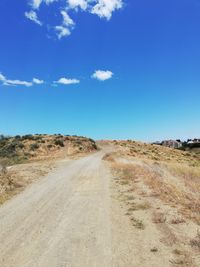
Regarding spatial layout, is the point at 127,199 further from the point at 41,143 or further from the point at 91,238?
the point at 41,143

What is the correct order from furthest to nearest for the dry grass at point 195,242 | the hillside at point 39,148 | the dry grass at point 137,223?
the hillside at point 39,148, the dry grass at point 137,223, the dry grass at point 195,242

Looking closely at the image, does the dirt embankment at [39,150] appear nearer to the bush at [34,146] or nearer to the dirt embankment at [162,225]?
the bush at [34,146]

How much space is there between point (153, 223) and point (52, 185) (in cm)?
1269

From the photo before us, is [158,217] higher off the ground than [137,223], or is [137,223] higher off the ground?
[158,217]

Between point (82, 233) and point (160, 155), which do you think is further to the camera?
point (160, 155)

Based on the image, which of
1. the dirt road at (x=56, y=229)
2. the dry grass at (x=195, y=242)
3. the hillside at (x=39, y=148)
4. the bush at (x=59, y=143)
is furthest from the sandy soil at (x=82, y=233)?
the bush at (x=59, y=143)

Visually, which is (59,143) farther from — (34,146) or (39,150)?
(39,150)

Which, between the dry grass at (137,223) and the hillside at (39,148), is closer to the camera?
the dry grass at (137,223)

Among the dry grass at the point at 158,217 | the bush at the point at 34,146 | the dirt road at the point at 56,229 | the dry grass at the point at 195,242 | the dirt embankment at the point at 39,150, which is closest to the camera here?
the dirt road at the point at 56,229

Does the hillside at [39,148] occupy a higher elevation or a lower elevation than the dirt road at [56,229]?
higher

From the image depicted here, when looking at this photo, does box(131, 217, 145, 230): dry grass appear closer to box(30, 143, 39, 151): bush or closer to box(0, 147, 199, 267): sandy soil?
box(0, 147, 199, 267): sandy soil

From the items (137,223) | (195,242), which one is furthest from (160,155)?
(195,242)

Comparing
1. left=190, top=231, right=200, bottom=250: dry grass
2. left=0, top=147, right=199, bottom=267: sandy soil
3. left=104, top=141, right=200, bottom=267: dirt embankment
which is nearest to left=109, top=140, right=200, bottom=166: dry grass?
left=104, top=141, right=200, bottom=267: dirt embankment

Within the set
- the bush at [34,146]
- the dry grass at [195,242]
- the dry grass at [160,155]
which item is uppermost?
the bush at [34,146]
